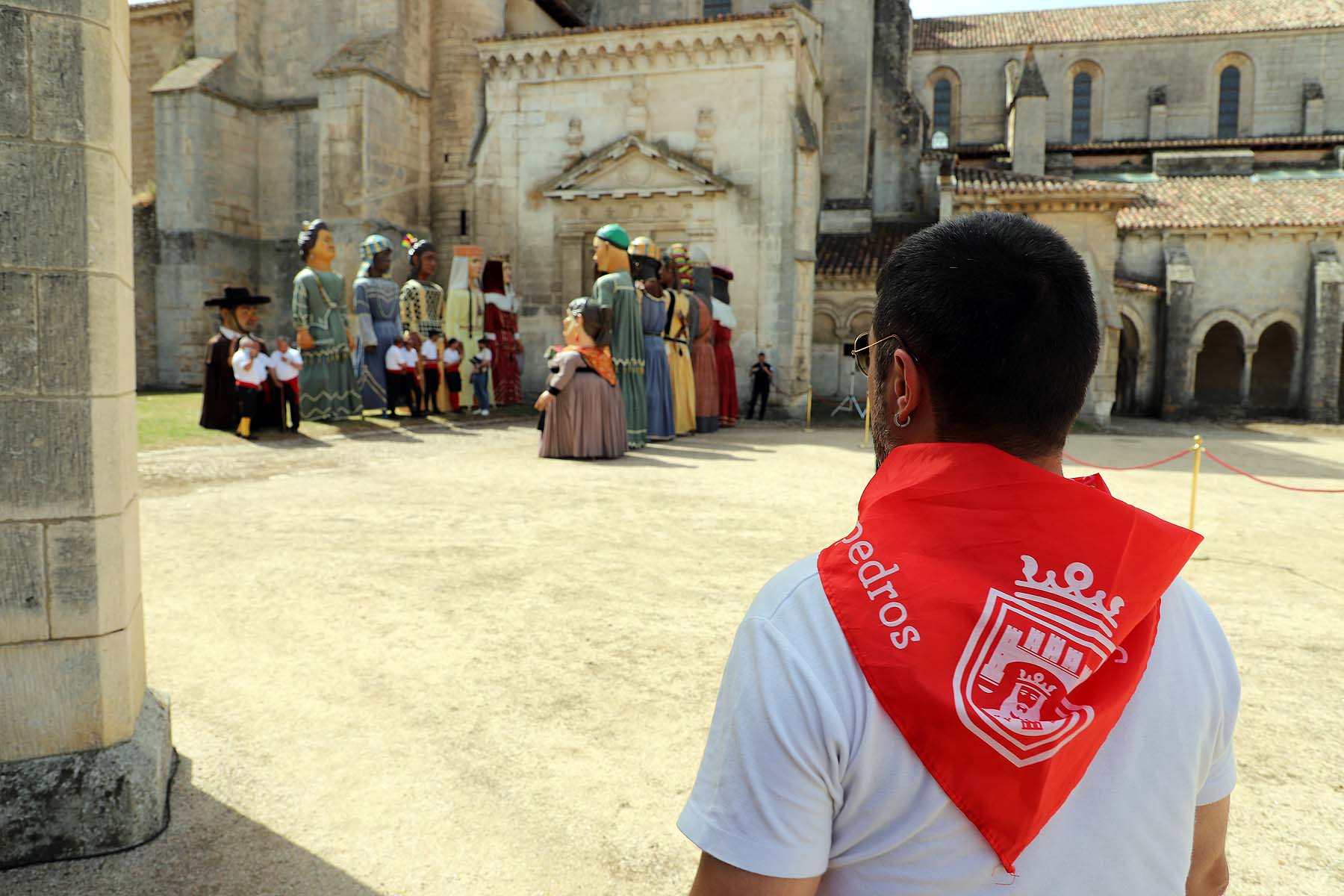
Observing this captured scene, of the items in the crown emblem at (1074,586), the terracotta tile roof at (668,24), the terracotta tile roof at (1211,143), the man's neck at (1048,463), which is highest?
the terracotta tile roof at (1211,143)

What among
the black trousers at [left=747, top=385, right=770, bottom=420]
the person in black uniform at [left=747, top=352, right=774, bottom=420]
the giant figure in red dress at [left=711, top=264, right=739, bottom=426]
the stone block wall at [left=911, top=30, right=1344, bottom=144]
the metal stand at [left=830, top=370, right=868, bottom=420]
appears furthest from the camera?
the stone block wall at [left=911, top=30, right=1344, bottom=144]

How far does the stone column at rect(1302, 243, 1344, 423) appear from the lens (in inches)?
862

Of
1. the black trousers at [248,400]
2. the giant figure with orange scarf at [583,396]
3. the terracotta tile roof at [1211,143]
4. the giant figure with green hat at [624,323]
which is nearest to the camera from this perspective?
the giant figure with orange scarf at [583,396]

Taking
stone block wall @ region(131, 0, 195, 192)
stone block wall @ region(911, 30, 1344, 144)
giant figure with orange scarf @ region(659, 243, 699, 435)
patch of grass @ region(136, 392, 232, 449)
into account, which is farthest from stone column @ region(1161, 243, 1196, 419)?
stone block wall @ region(131, 0, 195, 192)

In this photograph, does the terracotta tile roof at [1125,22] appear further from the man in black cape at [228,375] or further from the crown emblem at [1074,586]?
the crown emblem at [1074,586]

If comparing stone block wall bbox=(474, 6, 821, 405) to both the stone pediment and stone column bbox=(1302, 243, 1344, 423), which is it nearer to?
the stone pediment

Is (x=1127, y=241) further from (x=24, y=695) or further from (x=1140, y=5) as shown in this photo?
(x=24, y=695)

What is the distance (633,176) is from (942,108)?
69.1 ft

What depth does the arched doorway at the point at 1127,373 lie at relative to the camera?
923 inches

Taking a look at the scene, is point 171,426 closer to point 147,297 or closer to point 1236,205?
point 147,297

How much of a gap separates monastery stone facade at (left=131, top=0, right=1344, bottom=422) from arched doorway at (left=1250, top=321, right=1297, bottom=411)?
72mm

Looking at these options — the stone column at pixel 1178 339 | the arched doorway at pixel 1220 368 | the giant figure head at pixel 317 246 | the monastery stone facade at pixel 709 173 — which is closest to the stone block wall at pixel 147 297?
the monastery stone facade at pixel 709 173

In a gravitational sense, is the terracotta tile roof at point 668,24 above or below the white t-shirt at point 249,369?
above

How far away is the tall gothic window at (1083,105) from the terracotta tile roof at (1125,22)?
1306 mm
